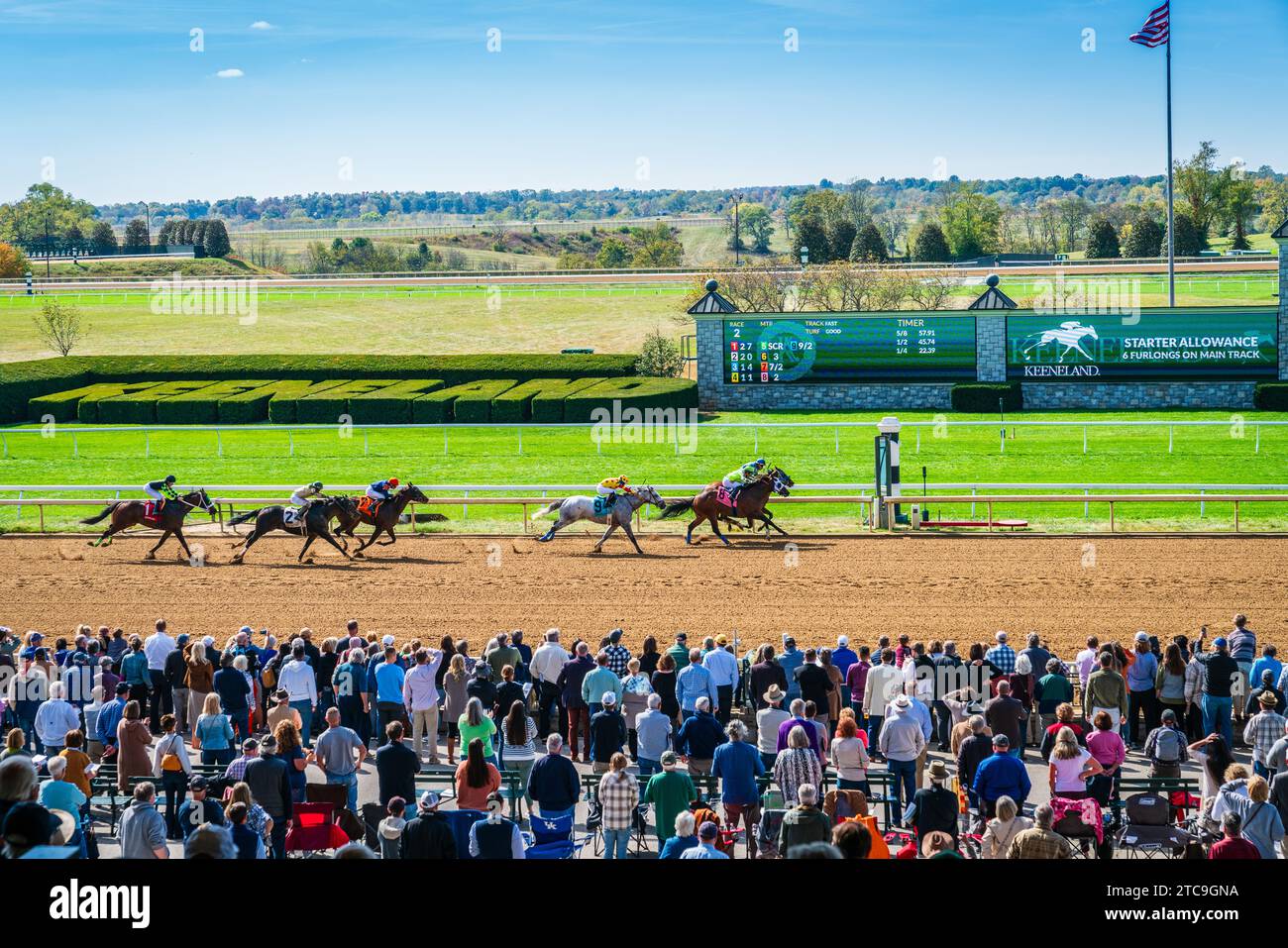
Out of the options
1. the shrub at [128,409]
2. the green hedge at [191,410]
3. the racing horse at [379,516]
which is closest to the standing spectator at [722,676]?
the racing horse at [379,516]

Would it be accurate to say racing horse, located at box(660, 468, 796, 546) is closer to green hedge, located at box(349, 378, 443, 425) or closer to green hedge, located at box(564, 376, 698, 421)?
green hedge, located at box(564, 376, 698, 421)

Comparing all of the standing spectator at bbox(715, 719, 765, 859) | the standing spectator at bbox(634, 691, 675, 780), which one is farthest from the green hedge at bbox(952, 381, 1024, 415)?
the standing spectator at bbox(715, 719, 765, 859)

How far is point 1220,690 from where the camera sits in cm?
917

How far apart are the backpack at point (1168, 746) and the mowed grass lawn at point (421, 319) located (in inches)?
1395

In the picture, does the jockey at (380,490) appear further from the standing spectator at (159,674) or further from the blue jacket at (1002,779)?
the blue jacket at (1002,779)

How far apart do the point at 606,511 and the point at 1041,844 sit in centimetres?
1174

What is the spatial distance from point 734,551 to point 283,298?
136 feet

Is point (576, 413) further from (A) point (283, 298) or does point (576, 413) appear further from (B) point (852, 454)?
(A) point (283, 298)

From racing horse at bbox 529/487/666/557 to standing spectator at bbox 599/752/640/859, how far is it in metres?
9.89

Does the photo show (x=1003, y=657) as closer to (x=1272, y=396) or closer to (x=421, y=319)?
(x=1272, y=396)

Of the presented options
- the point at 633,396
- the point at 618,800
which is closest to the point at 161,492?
the point at 618,800

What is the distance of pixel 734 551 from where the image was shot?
1714 cm

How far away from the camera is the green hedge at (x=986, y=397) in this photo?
93.2 ft

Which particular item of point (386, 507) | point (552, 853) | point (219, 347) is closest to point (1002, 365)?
point (386, 507)
